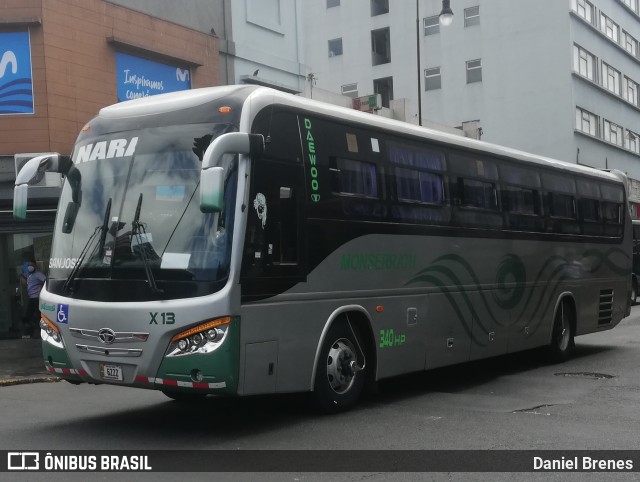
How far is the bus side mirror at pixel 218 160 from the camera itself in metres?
7.48

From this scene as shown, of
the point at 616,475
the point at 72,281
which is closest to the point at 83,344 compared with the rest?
the point at 72,281

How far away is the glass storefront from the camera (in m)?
19.7

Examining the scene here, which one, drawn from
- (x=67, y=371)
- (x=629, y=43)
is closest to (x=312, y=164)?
(x=67, y=371)

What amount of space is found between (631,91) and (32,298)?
43564 millimetres

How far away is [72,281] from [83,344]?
2.17ft

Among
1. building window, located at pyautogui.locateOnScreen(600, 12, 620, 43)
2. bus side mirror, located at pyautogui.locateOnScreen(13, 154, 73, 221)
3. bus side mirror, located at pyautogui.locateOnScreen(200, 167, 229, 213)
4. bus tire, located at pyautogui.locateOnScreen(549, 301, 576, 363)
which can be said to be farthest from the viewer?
building window, located at pyautogui.locateOnScreen(600, 12, 620, 43)

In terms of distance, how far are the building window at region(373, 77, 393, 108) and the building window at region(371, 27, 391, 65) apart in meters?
1.10

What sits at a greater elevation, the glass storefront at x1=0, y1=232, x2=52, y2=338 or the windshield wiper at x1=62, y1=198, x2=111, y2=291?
the windshield wiper at x1=62, y1=198, x2=111, y2=291

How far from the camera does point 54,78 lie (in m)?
17.9

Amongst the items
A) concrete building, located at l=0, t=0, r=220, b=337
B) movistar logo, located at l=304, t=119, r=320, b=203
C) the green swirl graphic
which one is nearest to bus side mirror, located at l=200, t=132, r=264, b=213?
movistar logo, located at l=304, t=119, r=320, b=203

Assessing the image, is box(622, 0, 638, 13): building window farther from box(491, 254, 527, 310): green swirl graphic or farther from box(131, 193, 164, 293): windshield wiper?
box(131, 193, 164, 293): windshield wiper

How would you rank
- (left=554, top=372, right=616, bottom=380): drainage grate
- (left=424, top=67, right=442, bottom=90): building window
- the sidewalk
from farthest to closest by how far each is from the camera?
(left=424, top=67, right=442, bottom=90): building window, the sidewalk, (left=554, top=372, right=616, bottom=380): drainage grate

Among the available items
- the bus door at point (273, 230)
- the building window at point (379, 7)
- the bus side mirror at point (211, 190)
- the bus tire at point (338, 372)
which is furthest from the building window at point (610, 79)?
the bus side mirror at point (211, 190)

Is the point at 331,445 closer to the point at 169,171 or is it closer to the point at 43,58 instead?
the point at 169,171
